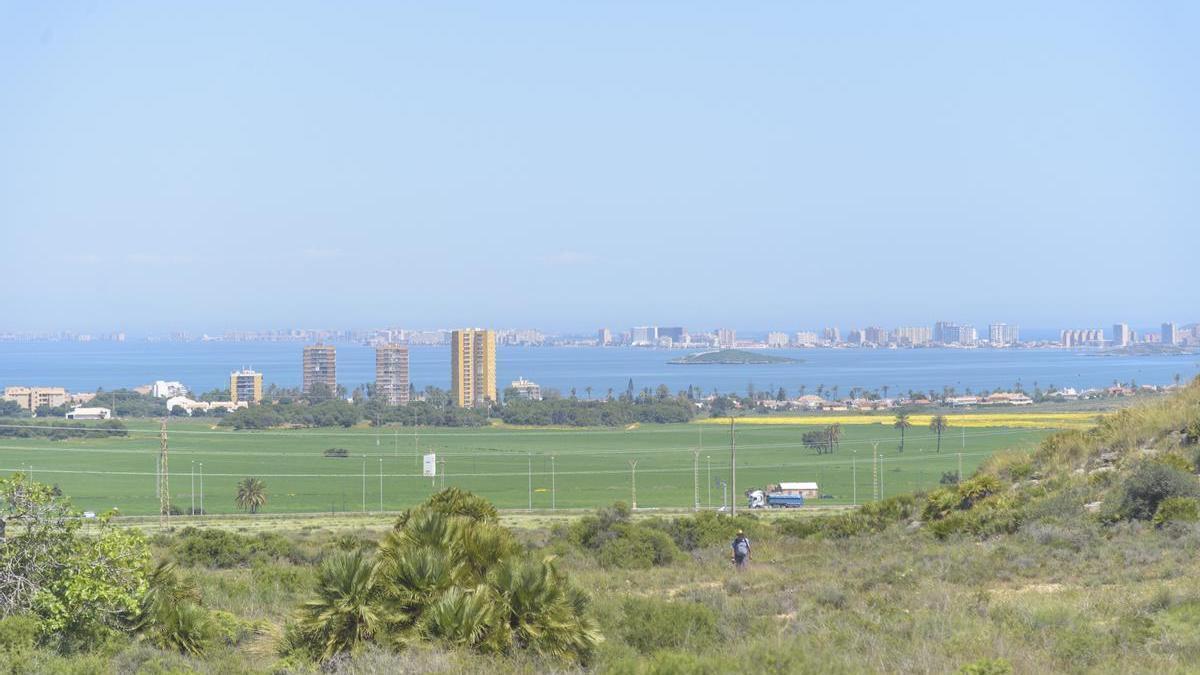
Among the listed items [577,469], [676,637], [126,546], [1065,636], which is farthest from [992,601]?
[577,469]

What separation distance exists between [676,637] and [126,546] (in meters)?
5.56

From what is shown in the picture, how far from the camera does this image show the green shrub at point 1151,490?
20.6 m

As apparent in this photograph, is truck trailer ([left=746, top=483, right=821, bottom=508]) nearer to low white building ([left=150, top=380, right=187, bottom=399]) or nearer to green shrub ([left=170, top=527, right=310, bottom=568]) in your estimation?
green shrub ([left=170, top=527, right=310, bottom=568])

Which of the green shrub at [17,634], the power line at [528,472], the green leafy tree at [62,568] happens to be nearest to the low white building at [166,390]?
the power line at [528,472]

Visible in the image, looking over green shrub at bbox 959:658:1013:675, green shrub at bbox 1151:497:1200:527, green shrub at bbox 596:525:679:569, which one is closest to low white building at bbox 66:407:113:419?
green shrub at bbox 596:525:679:569

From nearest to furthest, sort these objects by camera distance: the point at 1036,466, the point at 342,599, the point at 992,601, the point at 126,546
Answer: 1. the point at 342,599
2. the point at 126,546
3. the point at 992,601
4. the point at 1036,466

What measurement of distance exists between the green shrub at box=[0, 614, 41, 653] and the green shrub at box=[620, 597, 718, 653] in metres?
5.64

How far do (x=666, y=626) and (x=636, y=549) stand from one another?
12.0 m

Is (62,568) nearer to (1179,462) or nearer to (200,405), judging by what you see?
(1179,462)

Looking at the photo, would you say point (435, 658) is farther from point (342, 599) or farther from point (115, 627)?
point (115, 627)

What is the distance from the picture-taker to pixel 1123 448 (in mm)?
25391

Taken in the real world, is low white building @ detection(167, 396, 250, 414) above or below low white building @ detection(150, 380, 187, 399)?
below

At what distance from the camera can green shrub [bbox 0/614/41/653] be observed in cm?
1200

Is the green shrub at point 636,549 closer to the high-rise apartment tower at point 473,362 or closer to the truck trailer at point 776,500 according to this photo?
the truck trailer at point 776,500
